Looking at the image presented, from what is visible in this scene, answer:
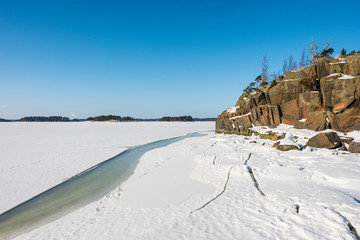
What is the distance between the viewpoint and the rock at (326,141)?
1102 cm

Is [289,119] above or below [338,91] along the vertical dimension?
below

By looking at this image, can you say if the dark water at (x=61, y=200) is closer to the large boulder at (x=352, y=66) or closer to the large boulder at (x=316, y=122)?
the large boulder at (x=316, y=122)

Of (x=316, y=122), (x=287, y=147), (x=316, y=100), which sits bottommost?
(x=287, y=147)

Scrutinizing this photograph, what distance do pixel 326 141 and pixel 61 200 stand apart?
54.2 ft

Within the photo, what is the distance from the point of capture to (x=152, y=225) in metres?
4.80

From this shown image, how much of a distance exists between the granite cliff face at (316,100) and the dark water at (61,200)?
17.1 metres

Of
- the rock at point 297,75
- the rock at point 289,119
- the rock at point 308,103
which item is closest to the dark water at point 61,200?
the rock at point 289,119

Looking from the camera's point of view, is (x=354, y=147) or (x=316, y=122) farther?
(x=316, y=122)

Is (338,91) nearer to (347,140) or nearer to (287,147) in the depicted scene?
(347,140)

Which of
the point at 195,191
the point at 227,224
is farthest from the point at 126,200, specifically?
the point at 227,224

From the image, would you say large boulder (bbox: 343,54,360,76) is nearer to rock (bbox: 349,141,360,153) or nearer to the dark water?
rock (bbox: 349,141,360,153)

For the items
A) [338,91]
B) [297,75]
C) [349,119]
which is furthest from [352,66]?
[349,119]

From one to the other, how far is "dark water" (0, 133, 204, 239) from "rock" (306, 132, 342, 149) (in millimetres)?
13487

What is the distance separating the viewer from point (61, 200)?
7.21m
